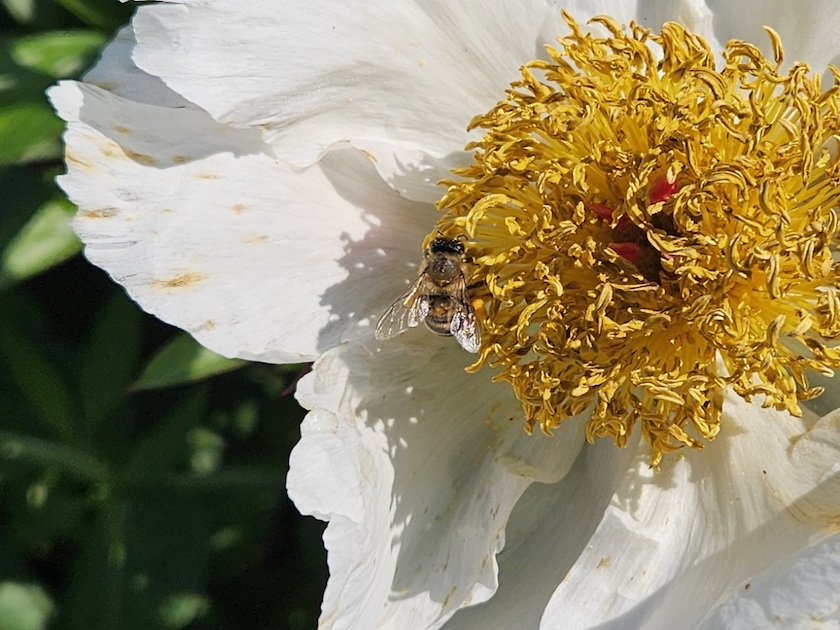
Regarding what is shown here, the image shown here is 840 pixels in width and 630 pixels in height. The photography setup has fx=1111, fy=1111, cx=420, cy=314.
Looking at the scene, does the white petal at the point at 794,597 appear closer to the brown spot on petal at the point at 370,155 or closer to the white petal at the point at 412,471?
the white petal at the point at 412,471

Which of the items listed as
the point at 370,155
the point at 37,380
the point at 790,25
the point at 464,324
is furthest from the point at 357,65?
the point at 37,380

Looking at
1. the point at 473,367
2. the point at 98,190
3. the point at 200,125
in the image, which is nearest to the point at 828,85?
the point at 473,367

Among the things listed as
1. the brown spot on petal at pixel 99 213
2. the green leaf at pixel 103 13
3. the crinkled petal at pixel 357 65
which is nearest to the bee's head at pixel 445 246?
the crinkled petal at pixel 357 65

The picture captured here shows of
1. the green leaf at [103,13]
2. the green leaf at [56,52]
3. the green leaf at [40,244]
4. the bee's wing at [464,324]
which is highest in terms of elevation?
the bee's wing at [464,324]

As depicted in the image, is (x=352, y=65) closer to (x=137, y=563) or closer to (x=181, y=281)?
(x=181, y=281)

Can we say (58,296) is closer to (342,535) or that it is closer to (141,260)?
(141,260)
